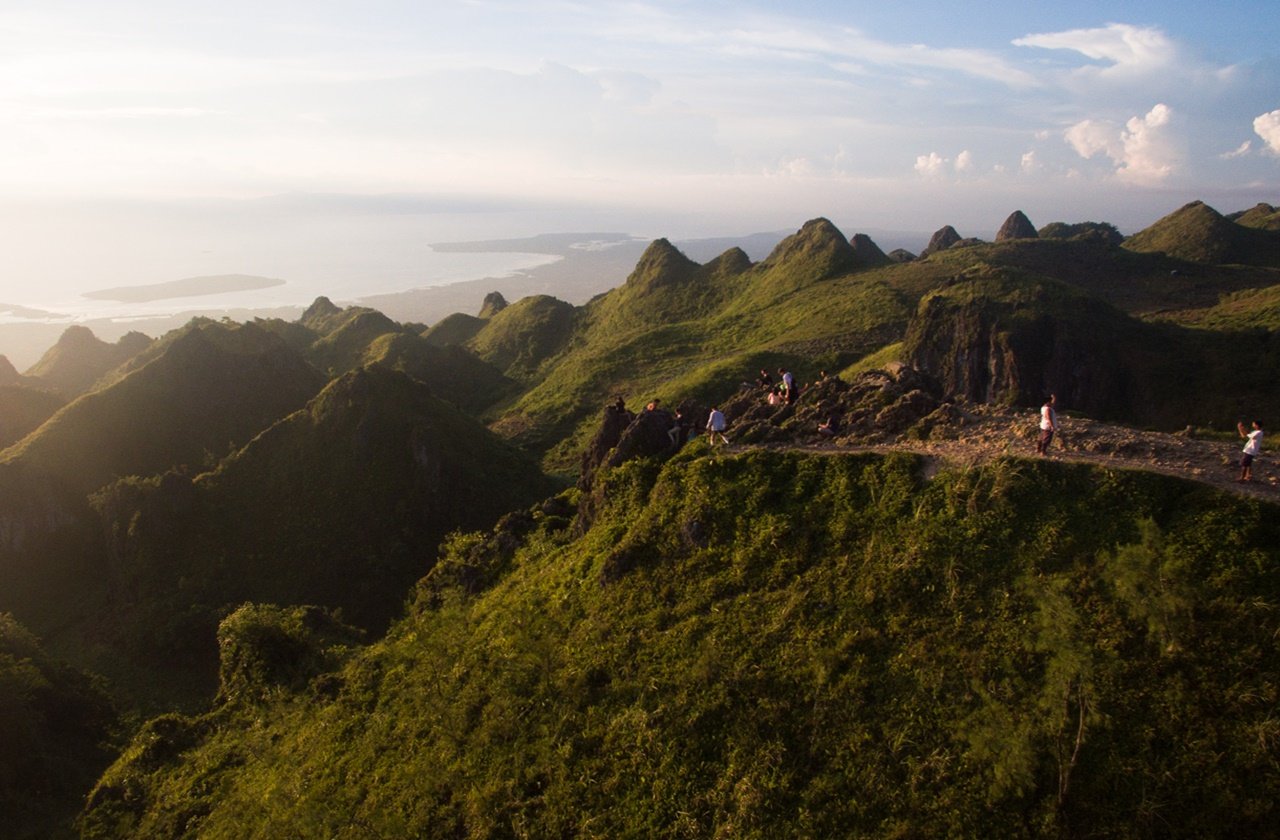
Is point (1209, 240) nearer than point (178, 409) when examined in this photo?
No

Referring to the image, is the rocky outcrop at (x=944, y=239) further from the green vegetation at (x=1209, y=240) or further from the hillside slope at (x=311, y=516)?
the hillside slope at (x=311, y=516)

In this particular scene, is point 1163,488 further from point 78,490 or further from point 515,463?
point 78,490

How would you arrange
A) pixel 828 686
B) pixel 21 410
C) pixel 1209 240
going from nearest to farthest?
pixel 828 686
pixel 21 410
pixel 1209 240

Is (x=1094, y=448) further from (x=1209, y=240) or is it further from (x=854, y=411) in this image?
(x=1209, y=240)

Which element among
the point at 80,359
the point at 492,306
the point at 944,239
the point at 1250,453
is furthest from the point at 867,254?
the point at 80,359

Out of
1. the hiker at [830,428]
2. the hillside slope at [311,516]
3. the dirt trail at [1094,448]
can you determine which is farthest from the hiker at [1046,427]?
the hillside slope at [311,516]

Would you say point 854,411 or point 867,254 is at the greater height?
point 867,254
